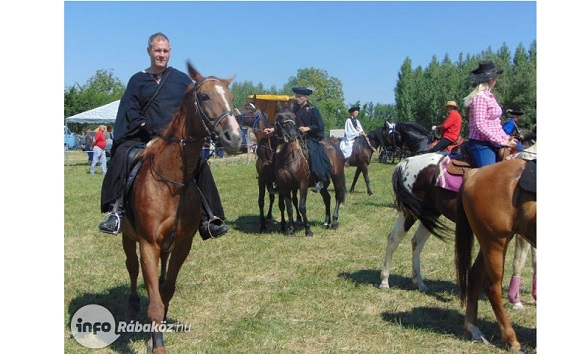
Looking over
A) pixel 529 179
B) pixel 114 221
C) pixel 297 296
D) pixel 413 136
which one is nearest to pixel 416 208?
pixel 297 296

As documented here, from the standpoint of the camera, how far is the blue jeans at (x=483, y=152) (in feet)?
20.6

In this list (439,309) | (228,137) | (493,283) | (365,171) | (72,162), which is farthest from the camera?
(72,162)

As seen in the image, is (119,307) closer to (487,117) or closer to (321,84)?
(487,117)

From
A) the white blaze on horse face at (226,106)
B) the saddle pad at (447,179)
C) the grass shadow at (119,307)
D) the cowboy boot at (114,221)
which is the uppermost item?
the white blaze on horse face at (226,106)

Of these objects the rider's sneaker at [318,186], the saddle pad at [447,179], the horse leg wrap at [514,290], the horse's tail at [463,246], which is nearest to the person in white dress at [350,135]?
the rider's sneaker at [318,186]

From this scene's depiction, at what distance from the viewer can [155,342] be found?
→ 4.83 meters

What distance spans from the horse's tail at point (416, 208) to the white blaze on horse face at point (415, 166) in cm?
6

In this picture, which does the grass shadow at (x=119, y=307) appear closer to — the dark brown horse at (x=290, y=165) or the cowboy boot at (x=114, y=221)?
the cowboy boot at (x=114, y=221)

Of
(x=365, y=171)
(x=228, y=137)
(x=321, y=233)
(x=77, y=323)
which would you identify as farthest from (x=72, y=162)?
(x=228, y=137)

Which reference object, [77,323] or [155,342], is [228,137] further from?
[77,323]

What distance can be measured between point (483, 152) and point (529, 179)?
151cm

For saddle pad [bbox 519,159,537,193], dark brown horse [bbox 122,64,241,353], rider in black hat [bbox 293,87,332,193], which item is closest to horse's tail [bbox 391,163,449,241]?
saddle pad [bbox 519,159,537,193]

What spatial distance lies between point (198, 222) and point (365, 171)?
43.6ft

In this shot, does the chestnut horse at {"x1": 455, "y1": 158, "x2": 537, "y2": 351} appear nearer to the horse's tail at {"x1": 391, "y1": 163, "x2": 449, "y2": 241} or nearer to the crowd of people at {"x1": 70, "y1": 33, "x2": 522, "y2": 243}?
the crowd of people at {"x1": 70, "y1": 33, "x2": 522, "y2": 243}
